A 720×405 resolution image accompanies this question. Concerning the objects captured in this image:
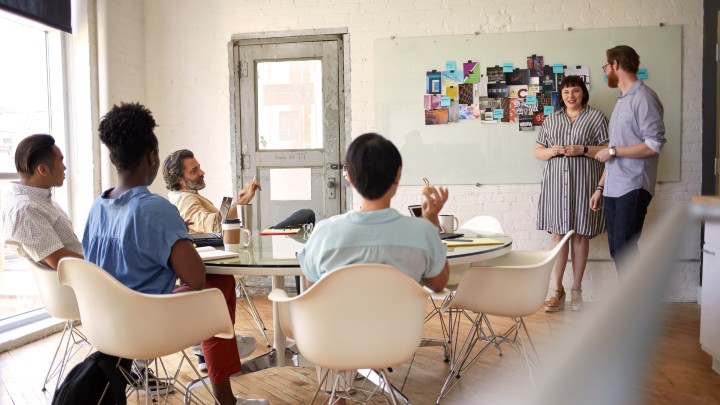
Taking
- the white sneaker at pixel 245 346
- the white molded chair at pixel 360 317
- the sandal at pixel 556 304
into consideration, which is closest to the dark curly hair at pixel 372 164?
the white molded chair at pixel 360 317

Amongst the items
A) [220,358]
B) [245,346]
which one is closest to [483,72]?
[245,346]

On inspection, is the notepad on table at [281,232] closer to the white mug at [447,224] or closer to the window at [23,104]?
the white mug at [447,224]

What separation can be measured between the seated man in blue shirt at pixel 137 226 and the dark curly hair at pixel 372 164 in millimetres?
675

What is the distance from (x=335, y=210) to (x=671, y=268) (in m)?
5.20

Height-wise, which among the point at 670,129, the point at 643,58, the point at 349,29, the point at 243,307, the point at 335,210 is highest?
the point at 349,29

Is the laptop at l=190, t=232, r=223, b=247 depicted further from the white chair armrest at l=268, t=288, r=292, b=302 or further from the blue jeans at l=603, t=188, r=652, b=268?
the blue jeans at l=603, t=188, r=652, b=268

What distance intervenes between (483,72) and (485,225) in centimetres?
193

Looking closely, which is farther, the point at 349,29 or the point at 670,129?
the point at 349,29

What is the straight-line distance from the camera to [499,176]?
16.9ft

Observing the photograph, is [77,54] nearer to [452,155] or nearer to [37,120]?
[37,120]

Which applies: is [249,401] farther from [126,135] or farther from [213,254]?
[126,135]

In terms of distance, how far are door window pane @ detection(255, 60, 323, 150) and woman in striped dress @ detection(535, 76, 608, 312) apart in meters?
1.97

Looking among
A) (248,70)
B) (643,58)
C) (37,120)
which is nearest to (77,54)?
(37,120)

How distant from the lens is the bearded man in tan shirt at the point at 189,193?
341 cm
